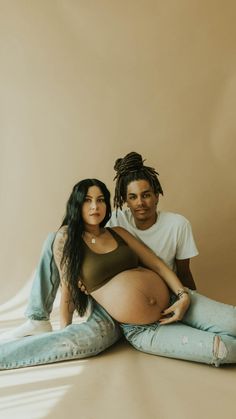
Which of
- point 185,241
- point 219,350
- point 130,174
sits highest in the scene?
point 130,174

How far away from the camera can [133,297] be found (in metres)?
1.58

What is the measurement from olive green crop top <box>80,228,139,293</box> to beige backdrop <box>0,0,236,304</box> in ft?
2.95

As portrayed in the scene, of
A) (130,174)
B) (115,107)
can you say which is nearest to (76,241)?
(130,174)

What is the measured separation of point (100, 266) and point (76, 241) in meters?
0.13

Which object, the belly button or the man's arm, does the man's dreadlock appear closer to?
the man's arm

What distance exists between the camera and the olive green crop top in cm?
164

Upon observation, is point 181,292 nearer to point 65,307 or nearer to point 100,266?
point 100,266

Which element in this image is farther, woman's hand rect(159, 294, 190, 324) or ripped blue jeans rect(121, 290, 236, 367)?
woman's hand rect(159, 294, 190, 324)

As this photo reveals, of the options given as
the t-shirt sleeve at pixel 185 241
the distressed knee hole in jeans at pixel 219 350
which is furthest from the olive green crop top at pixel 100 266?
the distressed knee hole in jeans at pixel 219 350

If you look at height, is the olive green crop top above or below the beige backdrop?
below

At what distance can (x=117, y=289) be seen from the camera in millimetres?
1606

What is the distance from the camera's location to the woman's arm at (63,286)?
1.69m

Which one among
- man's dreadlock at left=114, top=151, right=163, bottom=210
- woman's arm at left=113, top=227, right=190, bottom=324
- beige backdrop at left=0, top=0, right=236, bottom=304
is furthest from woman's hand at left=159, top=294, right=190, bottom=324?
beige backdrop at left=0, top=0, right=236, bottom=304

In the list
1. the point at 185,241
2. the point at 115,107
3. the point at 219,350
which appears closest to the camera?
the point at 219,350
